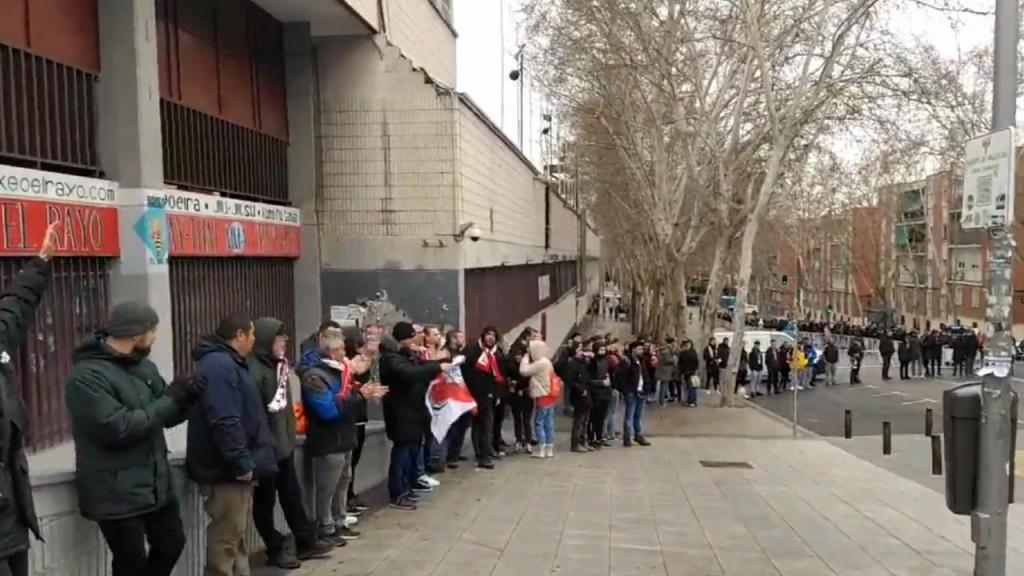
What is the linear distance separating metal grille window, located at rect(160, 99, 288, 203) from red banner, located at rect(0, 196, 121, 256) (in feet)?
4.68

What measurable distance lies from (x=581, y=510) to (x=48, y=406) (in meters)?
4.69

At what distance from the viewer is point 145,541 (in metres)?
4.75

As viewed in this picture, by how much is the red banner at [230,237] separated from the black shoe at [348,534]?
3793 mm

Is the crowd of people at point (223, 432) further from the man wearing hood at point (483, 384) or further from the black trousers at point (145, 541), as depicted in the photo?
the man wearing hood at point (483, 384)

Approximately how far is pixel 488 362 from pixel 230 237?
3397 mm

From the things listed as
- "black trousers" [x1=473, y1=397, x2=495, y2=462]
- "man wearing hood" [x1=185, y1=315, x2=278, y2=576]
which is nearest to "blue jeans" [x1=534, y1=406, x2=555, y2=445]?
"black trousers" [x1=473, y1=397, x2=495, y2=462]

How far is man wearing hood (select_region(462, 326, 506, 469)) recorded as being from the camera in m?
11.2

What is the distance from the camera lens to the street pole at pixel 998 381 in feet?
16.2

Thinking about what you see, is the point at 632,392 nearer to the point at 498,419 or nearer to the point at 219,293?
the point at 498,419

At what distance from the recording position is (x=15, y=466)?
3729 mm

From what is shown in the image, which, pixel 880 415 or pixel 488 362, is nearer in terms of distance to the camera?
pixel 488 362

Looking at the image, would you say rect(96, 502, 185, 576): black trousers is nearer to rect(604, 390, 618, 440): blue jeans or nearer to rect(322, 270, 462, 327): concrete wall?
rect(322, 270, 462, 327): concrete wall

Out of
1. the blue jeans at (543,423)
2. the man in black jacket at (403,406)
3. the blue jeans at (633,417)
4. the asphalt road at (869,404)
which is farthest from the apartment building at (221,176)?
the asphalt road at (869,404)

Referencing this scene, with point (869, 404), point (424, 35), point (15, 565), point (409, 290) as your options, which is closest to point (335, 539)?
point (15, 565)
